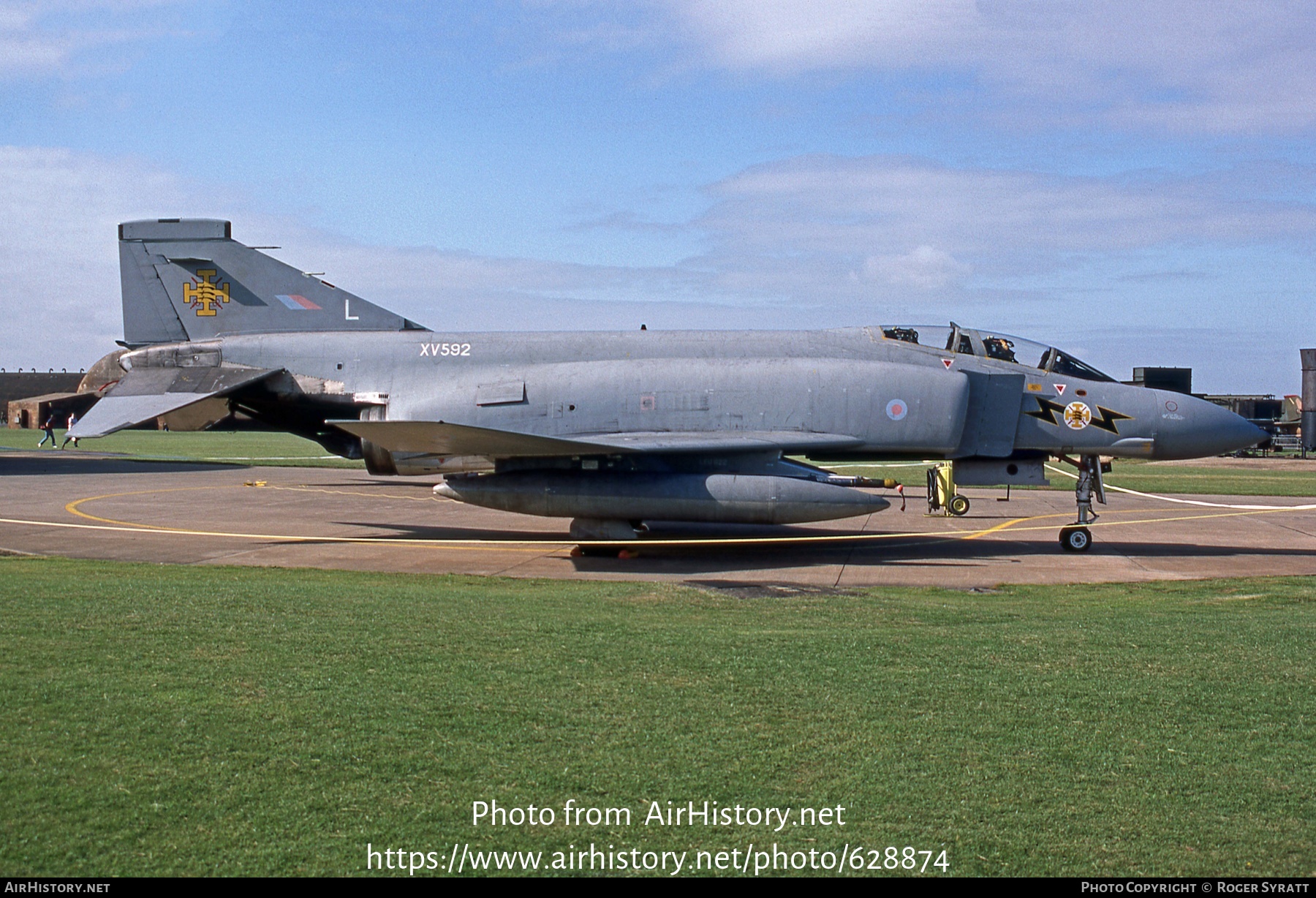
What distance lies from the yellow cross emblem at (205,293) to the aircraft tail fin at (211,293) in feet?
0.04

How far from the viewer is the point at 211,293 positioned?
55.1ft

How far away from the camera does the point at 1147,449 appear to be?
14.9 metres

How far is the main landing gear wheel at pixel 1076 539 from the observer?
15.2 m

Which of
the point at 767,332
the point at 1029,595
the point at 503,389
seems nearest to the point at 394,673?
the point at 1029,595

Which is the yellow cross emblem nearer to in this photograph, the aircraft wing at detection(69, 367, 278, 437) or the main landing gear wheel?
the aircraft wing at detection(69, 367, 278, 437)

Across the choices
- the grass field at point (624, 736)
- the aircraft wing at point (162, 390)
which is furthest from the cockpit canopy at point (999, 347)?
the aircraft wing at point (162, 390)

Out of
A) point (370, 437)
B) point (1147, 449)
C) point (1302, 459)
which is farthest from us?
point (1302, 459)

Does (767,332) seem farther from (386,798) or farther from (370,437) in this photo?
(386,798)

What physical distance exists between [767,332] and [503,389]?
4.16m

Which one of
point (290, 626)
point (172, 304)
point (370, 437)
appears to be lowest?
point (290, 626)

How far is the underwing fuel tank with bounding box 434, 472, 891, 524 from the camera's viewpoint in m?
13.8

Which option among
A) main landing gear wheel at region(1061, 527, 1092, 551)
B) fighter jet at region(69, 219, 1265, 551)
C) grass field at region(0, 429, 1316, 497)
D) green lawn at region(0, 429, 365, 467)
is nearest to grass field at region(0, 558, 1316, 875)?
fighter jet at region(69, 219, 1265, 551)

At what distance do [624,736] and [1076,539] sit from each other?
12084 millimetres

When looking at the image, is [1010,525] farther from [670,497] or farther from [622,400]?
[622,400]
